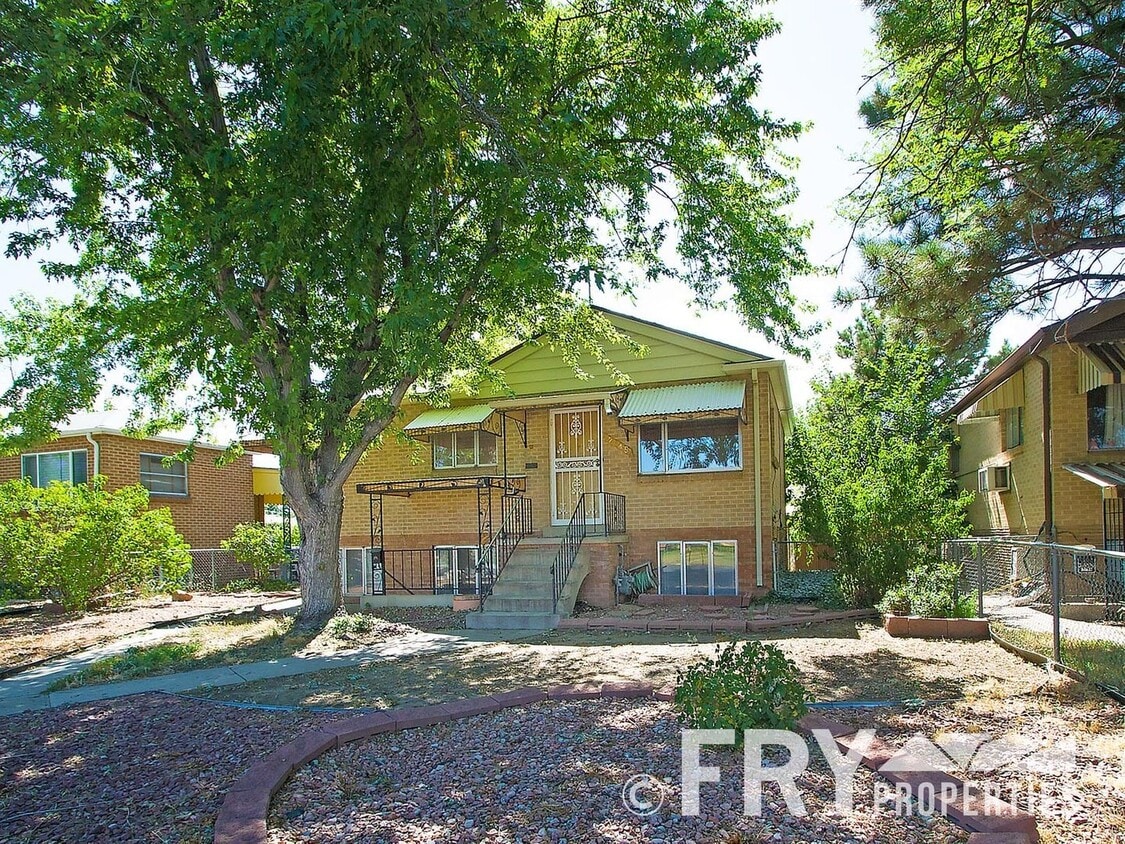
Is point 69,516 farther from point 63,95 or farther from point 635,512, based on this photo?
Answer: point 635,512

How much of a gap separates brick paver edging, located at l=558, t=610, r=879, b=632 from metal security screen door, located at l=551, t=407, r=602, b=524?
3.85m

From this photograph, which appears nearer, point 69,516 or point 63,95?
point 63,95

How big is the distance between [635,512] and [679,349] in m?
3.22

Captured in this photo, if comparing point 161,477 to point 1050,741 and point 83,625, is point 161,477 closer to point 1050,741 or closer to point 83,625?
point 83,625

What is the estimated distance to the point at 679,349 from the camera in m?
14.3

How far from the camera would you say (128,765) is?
490 cm

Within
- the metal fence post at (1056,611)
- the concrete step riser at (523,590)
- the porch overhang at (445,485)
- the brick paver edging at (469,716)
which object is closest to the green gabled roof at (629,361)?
the porch overhang at (445,485)

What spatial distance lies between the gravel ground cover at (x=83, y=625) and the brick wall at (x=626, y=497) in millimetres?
3506

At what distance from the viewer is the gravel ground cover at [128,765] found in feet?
12.9

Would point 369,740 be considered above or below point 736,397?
below

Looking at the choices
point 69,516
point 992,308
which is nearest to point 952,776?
point 992,308

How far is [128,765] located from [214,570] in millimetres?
18368

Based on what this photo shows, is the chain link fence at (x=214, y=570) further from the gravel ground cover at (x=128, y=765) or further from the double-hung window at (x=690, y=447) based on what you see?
the gravel ground cover at (x=128, y=765)

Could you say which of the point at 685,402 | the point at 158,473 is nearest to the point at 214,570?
the point at 158,473
